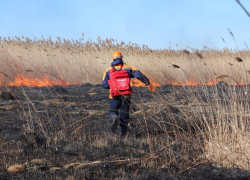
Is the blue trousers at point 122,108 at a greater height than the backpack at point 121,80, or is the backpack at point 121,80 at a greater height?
the backpack at point 121,80

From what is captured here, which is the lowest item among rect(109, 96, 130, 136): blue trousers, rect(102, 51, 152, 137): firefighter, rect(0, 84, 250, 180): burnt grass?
rect(0, 84, 250, 180): burnt grass

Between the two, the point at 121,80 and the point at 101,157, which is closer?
the point at 101,157

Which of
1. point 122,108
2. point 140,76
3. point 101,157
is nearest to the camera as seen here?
point 101,157

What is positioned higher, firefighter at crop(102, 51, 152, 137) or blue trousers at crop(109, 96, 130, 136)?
firefighter at crop(102, 51, 152, 137)

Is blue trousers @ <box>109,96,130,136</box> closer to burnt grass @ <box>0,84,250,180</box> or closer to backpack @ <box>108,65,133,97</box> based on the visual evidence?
burnt grass @ <box>0,84,250,180</box>

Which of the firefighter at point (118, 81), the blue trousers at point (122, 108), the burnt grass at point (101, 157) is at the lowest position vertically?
the burnt grass at point (101, 157)

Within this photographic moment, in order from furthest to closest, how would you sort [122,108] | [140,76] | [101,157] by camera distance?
[122,108] → [140,76] → [101,157]

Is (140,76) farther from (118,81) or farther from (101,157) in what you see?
(101,157)

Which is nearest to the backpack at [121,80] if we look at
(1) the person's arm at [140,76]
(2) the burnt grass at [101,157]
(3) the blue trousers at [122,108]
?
(1) the person's arm at [140,76]

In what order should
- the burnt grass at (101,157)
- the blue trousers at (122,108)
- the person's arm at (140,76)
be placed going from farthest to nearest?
the blue trousers at (122,108), the person's arm at (140,76), the burnt grass at (101,157)

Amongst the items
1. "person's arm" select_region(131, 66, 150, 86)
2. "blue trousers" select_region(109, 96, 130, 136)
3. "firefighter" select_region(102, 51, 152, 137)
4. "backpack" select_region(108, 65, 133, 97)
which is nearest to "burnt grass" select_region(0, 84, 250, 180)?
"blue trousers" select_region(109, 96, 130, 136)

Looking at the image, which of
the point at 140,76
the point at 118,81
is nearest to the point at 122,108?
the point at 118,81

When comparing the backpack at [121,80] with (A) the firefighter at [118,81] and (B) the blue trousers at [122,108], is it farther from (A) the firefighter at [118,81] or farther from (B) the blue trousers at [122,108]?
(B) the blue trousers at [122,108]

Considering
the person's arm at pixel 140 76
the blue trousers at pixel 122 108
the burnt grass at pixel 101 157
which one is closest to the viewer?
the burnt grass at pixel 101 157
